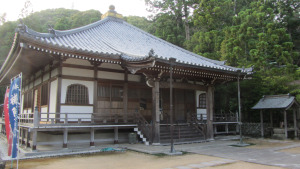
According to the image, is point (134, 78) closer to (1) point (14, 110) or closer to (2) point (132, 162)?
(2) point (132, 162)

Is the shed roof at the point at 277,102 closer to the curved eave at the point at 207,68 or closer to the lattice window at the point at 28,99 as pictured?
the curved eave at the point at 207,68

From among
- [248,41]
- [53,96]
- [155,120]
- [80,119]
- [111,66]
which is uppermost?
[248,41]

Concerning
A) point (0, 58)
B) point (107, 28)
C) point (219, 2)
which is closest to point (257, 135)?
point (107, 28)

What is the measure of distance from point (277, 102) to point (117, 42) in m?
11.5

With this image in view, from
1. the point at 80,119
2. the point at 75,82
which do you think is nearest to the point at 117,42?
the point at 75,82

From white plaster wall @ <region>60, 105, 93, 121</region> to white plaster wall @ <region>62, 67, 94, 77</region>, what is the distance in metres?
1.71

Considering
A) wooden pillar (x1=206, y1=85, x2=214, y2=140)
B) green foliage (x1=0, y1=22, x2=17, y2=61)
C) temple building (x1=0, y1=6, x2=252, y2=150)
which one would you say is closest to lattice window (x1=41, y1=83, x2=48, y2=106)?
temple building (x1=0, y1=6, x2=252, y2=150)

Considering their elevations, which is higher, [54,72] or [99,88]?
[54,72]

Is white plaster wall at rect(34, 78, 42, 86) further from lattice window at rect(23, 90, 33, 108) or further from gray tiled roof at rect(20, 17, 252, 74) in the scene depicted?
gray tiled roof at rect(20, 17, 252, 74)

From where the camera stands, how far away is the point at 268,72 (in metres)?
20.0

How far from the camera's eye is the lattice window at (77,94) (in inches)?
474

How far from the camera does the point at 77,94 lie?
40.2 feet

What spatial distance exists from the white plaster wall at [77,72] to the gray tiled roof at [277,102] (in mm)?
11692

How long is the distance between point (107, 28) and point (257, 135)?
535 inches
